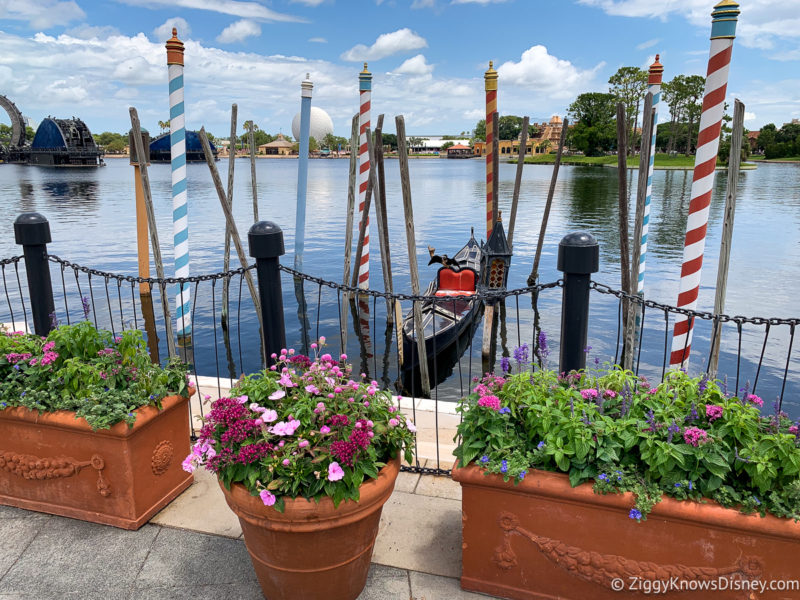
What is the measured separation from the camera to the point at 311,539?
2.65m

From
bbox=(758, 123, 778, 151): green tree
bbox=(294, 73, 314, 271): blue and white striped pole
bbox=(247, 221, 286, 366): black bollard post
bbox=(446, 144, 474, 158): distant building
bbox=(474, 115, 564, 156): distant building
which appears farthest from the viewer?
bbox=(446, 144, 474, 158): distant building

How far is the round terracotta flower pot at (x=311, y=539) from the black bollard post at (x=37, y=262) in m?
2.75

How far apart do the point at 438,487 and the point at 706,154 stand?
4.31 m

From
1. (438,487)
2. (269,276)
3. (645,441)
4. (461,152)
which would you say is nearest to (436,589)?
(438,487)

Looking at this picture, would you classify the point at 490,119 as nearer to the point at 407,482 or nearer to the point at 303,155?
the point at 303,155

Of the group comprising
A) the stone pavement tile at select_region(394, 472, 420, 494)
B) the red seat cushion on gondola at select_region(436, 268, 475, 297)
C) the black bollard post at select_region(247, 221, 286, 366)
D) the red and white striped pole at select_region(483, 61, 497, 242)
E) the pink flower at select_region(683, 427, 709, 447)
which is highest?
the red and white striped pole at select_region(483, 61, 497, 242)

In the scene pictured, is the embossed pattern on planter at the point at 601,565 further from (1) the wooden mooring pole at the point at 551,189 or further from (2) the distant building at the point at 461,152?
(2) the distant building at the point at 461,152

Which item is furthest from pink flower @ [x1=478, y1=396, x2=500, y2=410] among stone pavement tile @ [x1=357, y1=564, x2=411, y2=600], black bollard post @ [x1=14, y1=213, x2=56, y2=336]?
black bollard post @ [x1=14, y1=213, x2=56, y2=336]

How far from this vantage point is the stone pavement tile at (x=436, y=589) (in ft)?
9.63

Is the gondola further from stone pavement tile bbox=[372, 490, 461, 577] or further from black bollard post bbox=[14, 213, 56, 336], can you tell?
black bollard post bbox=[14, 213, 56, 336]

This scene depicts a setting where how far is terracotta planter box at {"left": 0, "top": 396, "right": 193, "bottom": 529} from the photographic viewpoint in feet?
11.1

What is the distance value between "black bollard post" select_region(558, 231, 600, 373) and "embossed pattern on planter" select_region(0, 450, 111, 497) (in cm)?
282

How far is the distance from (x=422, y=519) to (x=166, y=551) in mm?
1530

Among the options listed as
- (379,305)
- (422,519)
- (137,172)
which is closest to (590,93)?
(379,305)
